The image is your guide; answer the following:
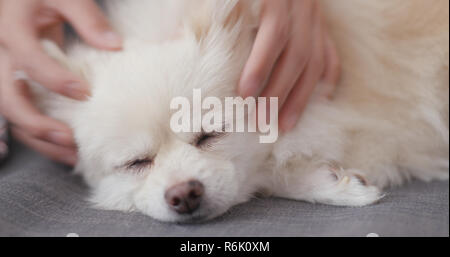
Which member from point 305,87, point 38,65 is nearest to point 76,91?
point 38,65

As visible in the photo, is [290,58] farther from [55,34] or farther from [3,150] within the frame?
[3,150]

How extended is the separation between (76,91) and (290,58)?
28.7 inches

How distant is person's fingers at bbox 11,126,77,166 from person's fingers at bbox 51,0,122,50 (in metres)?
0.43

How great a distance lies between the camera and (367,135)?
160cm

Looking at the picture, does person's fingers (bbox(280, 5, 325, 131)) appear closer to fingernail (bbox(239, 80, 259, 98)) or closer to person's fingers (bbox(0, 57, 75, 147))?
fingernail (bbox(239, 80, 259, 98))

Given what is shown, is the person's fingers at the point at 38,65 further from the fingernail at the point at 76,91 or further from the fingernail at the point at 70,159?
the fingernail at the point at 70,159

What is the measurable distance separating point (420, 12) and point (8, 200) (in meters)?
1.64

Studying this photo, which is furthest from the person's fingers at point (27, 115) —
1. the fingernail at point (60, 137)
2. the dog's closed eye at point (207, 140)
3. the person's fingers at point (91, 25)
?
the dog's closed eye at point (207, 140)

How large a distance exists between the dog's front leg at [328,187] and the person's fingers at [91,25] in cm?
74

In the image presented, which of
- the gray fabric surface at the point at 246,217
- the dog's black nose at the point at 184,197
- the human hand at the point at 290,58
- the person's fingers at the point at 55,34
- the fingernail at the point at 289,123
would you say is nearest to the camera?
the gray fabric surface at the point at 246,217

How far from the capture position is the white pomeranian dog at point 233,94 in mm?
1346

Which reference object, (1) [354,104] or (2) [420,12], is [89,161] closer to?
(1) [354,104]

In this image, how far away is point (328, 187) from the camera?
4.61 feet

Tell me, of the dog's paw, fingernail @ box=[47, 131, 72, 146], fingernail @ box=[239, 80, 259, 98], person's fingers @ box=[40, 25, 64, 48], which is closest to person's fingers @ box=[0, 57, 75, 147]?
fingernail @ box=[47, 131, 72, 146]
